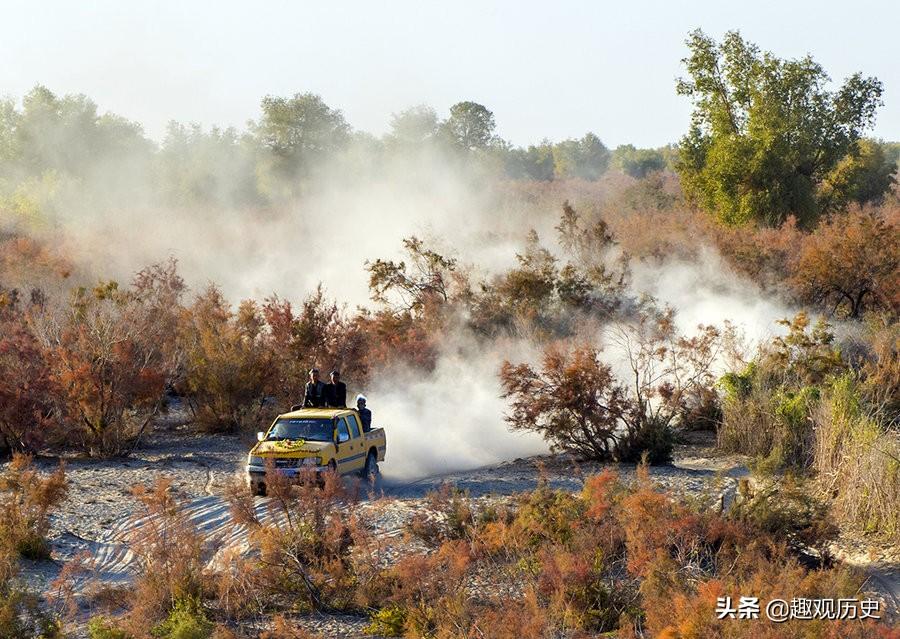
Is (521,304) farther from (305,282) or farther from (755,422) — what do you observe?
(305,282)

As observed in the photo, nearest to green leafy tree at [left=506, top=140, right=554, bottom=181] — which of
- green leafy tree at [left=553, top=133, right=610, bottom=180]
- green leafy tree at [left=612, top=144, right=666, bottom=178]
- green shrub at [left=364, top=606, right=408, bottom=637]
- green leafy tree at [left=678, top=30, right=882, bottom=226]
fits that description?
green leafy tree at [left=553, top=133, right=610, bottom=180]

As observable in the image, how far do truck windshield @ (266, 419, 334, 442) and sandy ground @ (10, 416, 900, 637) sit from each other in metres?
1.13

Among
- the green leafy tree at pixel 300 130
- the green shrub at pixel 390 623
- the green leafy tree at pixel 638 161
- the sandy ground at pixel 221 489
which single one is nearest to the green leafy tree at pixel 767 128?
the sandy ground at pixel 221 489

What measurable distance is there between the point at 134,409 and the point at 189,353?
2.15 m

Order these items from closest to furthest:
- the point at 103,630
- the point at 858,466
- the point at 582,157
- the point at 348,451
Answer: the point at 103,630 < the point at 858,466 < the point at 348,451 < the point at 582,157

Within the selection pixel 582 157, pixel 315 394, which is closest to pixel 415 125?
pixel 582 157

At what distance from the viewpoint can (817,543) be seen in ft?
41.2

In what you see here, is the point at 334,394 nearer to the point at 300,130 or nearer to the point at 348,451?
the point at 348,451

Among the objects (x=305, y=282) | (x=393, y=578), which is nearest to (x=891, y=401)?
(x=393, y=578)

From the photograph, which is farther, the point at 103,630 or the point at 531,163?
the point at 531,163

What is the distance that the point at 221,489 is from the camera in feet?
57.0

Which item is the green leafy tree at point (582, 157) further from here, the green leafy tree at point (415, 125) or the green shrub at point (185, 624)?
the green shrub at point (185, 624)

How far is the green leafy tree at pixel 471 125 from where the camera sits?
92312mm

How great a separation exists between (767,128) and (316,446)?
1247 inches
